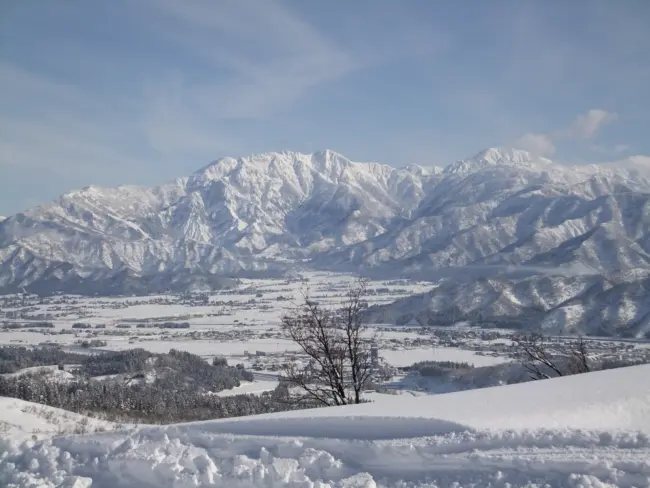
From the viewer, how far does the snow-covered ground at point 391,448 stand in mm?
5898

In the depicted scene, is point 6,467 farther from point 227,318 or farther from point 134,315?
point 134,315

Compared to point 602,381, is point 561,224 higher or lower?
higher

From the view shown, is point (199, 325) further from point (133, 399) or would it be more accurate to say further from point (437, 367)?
point (133, 399)

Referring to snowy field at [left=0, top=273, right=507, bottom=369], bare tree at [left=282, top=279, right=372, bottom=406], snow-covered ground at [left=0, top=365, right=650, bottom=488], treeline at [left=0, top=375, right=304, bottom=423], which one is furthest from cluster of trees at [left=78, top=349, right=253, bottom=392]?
snow-covered ground at [left=0, top=365, right=650, bottom=488]

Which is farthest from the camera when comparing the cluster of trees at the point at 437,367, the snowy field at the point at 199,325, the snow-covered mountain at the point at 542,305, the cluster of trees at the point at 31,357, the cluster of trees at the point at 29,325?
the cluster of trees at the point at 29,325

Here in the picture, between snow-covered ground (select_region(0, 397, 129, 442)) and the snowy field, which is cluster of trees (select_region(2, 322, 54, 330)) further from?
snow-covered ground (select_region(0, 397, 129, 442))

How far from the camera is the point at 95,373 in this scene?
59.1 meters

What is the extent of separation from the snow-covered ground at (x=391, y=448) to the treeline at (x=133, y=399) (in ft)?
84.8

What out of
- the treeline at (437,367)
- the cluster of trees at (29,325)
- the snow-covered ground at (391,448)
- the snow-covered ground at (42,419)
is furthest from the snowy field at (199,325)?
the snow-covered ground at (391,448)

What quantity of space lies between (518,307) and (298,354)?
42.5 m

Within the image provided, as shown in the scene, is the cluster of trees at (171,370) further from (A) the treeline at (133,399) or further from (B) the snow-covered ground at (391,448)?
(B) the snow-covered ground at (391,448)

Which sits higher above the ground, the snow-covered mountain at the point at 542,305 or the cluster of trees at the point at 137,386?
the snow-covered mountain at the point at 542,305

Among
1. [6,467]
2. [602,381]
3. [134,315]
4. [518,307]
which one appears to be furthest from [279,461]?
[134,315]

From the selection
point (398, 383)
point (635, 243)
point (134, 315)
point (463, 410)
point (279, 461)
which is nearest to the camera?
point (279, 461)
